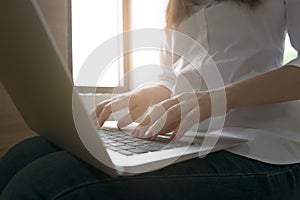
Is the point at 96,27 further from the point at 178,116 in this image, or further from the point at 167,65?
the point at 178,116

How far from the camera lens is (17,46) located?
0.39 meters

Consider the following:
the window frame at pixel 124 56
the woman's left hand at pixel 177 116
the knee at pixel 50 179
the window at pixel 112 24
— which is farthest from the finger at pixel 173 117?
the window at pixel 112 24

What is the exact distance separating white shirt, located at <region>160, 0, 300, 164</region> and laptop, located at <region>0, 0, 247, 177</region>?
0.06m

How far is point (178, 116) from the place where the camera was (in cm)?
50

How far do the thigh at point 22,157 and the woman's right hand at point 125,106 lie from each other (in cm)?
11

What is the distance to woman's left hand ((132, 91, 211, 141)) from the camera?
1.62 ft

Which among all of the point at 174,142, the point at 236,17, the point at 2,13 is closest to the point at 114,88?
the point at 236,17

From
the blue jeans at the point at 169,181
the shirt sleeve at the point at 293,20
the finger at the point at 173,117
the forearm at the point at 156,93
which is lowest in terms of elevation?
the blue jeans at the point at 169,181

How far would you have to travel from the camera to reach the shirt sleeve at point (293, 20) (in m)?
0.59

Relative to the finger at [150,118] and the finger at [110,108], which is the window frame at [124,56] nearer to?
the finger at [110,108]

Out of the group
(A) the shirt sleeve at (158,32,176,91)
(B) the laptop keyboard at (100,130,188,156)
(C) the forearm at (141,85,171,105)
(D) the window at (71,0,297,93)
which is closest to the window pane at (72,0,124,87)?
(D) the window at (71,0,297,93)

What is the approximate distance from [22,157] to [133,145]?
265 millimetres

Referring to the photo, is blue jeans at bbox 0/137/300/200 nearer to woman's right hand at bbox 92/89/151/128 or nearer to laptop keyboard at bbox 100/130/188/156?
laptop keyboard at bbox 100/130/188/156

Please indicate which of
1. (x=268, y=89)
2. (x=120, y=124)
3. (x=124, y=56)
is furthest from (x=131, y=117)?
(x=124, y=56)
